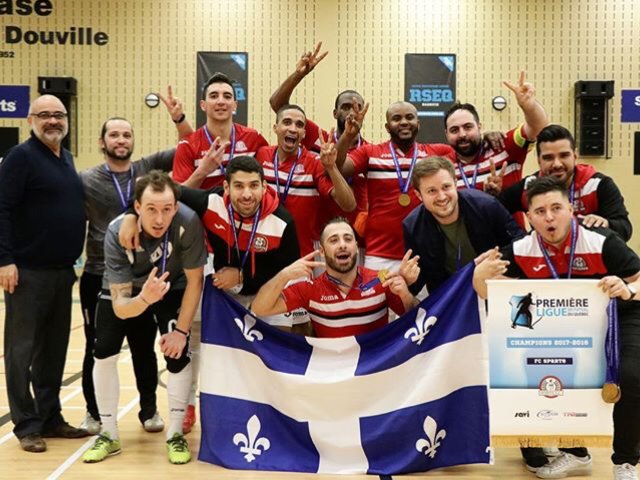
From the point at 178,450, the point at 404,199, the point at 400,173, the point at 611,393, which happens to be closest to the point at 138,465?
the point at 178,450

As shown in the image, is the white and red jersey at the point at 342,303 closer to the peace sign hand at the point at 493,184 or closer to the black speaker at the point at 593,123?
the peace sign hand at the point at 493,184

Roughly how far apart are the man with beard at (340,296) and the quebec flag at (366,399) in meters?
0.15

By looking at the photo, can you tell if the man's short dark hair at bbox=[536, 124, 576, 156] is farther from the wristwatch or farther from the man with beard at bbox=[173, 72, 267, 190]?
the man with beard at bbox=[173, 72, 267, 190]

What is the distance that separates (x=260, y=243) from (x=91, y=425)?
1855 mm

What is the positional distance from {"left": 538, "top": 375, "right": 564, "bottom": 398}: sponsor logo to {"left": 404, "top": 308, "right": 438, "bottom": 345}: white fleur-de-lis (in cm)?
70

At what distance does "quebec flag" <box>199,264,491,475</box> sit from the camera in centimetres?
406

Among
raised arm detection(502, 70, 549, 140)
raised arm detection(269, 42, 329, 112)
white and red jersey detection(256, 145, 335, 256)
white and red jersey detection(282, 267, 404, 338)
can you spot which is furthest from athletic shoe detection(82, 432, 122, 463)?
raised arm detection(502, 70, 549, 140)

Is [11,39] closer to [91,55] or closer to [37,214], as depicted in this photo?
[91,55]

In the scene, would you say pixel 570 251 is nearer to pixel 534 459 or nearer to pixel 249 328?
pixel 534 459

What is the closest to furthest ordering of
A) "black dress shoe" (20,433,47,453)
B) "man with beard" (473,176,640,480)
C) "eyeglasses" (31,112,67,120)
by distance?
"man with beard" (473,176,640,480) < "black dress shoe" (20,433,47,453) < "eyeglasses" (31,112,67,120)

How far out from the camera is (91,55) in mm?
12375

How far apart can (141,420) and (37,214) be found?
64.4 inches

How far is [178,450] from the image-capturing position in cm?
433

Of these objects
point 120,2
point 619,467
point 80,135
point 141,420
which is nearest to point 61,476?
point 141,420
